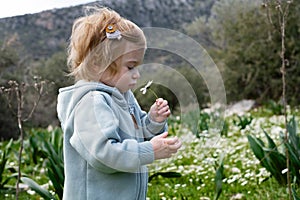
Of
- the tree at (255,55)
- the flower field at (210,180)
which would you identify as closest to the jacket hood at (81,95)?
the flower field at (210,180)

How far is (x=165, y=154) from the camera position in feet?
4.62

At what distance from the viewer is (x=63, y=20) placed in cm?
1669

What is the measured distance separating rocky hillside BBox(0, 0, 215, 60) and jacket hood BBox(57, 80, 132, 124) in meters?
12.5

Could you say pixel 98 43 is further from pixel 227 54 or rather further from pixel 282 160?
pixel 227 54

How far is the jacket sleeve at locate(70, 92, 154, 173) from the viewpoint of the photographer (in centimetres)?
138

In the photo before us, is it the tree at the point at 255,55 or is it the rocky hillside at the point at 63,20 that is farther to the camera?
the rocky hillside at the point at 63,20

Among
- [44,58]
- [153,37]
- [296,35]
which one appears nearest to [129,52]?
[153,37]

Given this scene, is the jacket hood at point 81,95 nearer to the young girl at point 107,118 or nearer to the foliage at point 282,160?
the young girl at point 107,118

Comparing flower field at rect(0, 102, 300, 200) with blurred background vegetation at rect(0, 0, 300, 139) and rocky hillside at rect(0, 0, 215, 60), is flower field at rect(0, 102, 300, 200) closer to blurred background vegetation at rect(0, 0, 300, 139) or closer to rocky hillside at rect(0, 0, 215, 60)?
blurred background vegetation at rect(0, 0, 300, 139)

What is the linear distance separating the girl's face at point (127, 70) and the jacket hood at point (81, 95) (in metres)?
0.03

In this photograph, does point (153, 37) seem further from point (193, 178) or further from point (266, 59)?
point (266, 59)

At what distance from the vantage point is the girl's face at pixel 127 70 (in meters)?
1.44

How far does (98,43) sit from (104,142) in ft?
0.98

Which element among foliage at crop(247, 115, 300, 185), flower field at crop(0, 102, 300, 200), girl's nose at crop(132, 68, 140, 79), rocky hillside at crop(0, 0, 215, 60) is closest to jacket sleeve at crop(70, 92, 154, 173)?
girl's nose at crop(132, 68, 140, 79)
